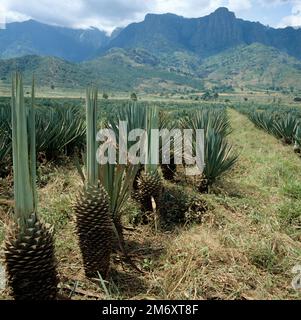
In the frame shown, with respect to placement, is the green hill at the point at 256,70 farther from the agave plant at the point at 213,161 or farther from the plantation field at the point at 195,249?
the plantation field at the point at 195,249

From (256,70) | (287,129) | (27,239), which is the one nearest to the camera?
(27,239)

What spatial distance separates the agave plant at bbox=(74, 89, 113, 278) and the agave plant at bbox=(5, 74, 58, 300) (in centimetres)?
45

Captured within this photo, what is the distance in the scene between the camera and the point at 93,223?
2.76 m

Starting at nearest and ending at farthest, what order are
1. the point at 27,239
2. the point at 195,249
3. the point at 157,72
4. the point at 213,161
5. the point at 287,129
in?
the point at 27,239 < the point at 195,249 < the point at 213,161 < the point at 287,129 < the point at 157,72

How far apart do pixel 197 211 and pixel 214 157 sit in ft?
4.50

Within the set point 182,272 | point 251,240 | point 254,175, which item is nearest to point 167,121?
point 254,175

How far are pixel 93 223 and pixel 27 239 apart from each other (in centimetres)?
65

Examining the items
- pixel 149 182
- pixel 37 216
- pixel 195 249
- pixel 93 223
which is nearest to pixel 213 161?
pixel 149 182

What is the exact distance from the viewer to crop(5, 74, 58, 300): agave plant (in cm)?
201

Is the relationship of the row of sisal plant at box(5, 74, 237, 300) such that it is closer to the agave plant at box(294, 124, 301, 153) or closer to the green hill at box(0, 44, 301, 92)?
the agave plant at box(294, 124, 301, 153)

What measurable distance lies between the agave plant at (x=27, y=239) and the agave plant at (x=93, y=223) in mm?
445

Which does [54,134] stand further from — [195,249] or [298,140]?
[298,140]

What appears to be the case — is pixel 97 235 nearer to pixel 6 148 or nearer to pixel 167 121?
pixel 6 148

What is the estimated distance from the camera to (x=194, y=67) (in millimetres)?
192375
